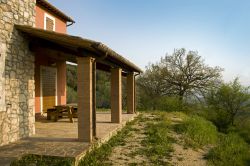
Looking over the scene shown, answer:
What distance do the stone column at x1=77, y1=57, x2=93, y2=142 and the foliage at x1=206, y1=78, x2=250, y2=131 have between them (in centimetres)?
1519

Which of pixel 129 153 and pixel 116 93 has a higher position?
pixel 116 93

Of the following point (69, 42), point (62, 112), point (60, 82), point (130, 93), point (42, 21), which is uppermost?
point (42, 21)

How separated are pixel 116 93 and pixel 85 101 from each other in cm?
388

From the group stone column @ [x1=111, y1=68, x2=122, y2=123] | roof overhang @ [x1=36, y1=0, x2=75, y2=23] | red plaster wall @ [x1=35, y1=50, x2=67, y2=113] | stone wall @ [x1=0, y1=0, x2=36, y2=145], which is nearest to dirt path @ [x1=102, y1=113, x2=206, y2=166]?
stone column @ [x1=111, y1=68, x2=122, y2=123]

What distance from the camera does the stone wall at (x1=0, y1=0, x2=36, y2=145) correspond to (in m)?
6.85

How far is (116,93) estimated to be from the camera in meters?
11.0

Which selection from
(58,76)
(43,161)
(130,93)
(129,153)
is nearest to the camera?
(43,161)

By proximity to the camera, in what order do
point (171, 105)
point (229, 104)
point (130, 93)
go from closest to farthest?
point (130, 93), point (229, 104), point (171, 105)

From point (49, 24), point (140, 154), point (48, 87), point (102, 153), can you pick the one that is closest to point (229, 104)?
point (48, 87)

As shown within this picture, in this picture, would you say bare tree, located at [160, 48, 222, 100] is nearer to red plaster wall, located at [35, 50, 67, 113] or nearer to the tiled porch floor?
red plaster wall, located at [35, 50, 67, 113]

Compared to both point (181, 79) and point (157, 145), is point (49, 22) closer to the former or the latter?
point (157, 145)

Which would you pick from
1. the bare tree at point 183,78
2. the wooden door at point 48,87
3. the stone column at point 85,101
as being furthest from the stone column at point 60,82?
the bare tree at point 183,78

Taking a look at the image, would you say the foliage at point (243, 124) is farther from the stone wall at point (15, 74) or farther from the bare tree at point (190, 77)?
the stone wall at point (15, 74)

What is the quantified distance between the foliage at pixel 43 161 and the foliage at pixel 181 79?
2032 centimetres
